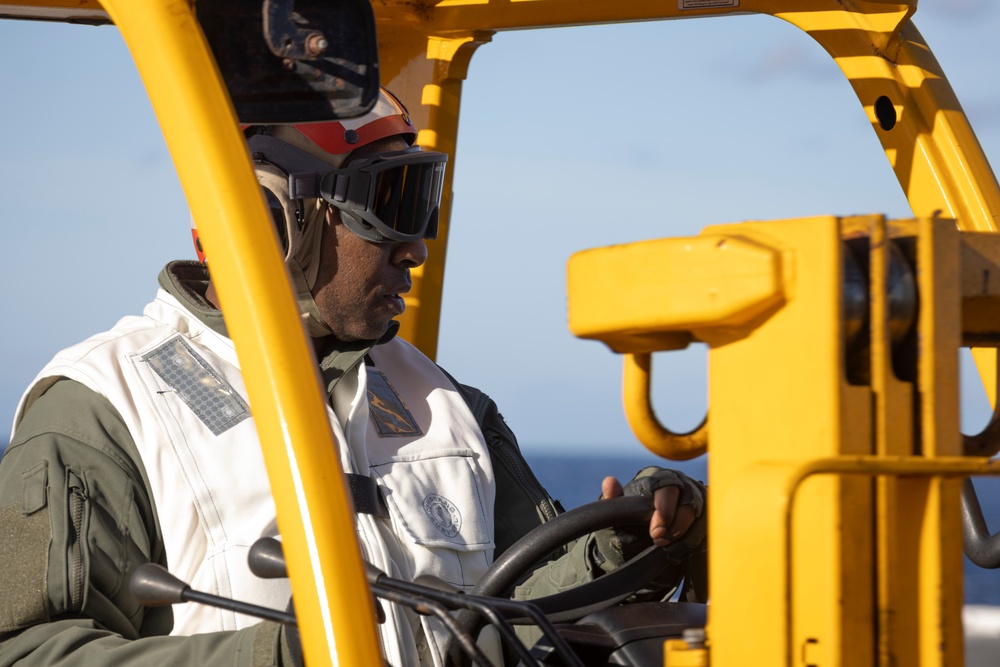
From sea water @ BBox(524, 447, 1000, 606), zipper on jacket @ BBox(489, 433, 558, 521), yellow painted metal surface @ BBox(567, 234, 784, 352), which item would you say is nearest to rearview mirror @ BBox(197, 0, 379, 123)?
yellow painted metal surface @ BBox(567, 234, 784, 352)

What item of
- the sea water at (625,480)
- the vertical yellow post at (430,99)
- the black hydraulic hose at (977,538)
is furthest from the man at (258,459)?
the sea water at (625,480)

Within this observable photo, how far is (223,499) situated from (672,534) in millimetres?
766

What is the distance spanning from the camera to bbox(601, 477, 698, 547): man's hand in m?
2.04

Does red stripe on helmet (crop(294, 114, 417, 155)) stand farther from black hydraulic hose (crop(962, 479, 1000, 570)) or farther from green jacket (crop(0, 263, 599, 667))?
black hydraulic hose (crop(962, 479, 1000, 570))

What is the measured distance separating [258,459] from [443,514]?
17.2 inches

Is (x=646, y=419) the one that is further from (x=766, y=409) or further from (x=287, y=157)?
(x=287, y=157)

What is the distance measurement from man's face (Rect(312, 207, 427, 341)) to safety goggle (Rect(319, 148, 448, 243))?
29mm

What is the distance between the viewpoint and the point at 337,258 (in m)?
2.71

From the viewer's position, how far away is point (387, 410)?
2.68 metres

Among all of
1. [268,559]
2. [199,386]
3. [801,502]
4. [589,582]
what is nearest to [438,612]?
[268,559]

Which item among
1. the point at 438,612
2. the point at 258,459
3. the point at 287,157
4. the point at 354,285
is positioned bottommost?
the point at 438,612

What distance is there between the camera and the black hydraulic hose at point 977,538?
6.76 feet

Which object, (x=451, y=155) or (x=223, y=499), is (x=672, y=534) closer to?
(x=223, y=499)

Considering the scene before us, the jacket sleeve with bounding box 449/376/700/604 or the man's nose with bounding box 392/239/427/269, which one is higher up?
the man's nose with bounding box 392/239/427/269
